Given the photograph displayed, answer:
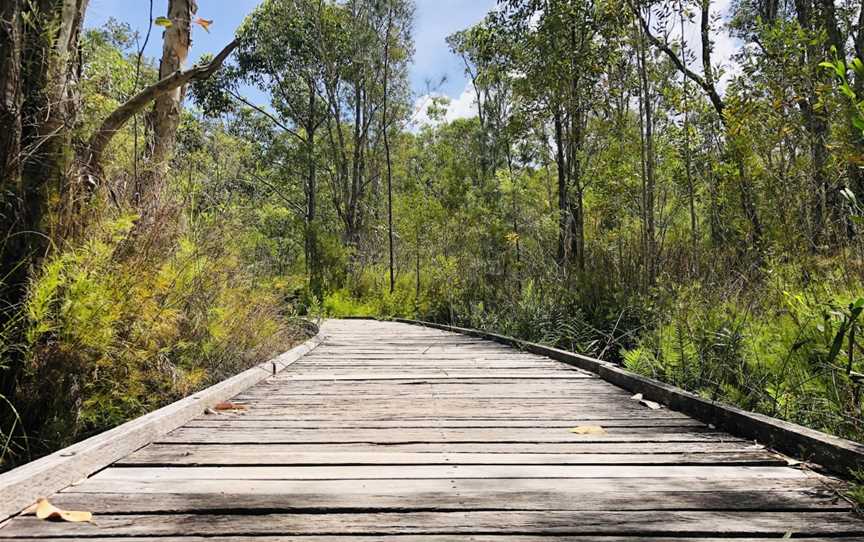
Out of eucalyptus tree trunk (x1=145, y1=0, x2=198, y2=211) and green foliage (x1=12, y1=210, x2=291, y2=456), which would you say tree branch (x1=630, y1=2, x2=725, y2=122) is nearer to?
eucalyptus tree trunk (x1=145, y1=0, x2=198, y2=211)

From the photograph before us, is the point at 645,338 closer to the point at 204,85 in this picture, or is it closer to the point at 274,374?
the point at 274,374

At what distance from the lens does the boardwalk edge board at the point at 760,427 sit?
6.08 feet

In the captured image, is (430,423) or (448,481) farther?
(430,423)

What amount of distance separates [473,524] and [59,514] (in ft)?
3.74

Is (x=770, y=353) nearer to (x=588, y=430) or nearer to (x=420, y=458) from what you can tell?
(x=588, y=430)

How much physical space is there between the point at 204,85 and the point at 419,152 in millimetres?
15087

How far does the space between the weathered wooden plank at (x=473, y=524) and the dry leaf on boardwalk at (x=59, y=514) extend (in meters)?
0.02

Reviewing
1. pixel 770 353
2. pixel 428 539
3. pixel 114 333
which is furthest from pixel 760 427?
pixel 114 333

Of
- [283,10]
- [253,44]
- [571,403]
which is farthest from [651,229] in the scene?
[253,44]

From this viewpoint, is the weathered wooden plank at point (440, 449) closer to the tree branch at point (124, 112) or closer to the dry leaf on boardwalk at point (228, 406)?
the dry leaf on boardwalk at point (228, 406)

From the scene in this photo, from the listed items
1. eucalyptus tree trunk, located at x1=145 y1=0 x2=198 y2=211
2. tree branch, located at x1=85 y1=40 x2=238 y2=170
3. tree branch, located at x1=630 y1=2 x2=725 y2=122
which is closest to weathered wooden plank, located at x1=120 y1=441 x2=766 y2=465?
tree branch, located at x1=85 y1=40 x2=238 y2=170

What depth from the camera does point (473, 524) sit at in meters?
1.50

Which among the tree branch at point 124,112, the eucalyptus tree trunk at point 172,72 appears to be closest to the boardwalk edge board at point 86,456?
the tree branch at point 124,112

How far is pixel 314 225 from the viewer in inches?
700
